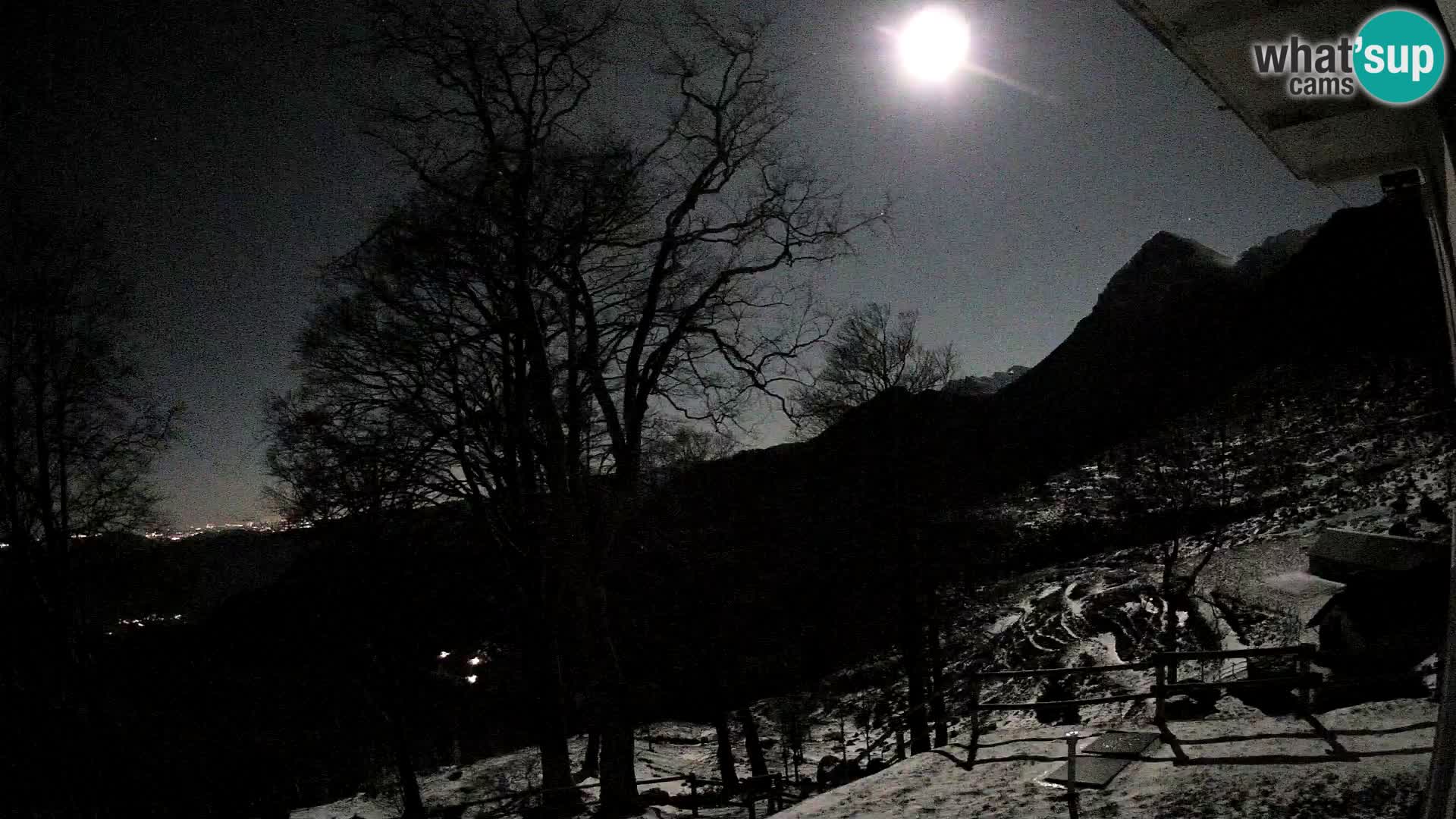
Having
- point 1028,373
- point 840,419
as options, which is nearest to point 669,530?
point 840,419

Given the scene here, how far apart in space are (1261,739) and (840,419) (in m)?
14.1

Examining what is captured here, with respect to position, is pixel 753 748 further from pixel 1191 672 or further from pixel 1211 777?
pixel 1211 777

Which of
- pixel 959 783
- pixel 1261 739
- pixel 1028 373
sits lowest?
pixel 959 783

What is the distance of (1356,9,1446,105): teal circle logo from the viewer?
2.36 m

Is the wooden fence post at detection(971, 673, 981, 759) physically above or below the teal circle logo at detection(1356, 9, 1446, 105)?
below

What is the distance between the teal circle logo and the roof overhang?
6cm

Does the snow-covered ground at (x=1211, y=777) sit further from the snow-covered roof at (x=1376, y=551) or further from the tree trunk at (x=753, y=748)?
the tree trunk at (x=753, y=748)

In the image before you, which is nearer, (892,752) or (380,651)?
(380,651)

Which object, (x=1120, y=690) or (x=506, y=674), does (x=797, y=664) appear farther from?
(x=1120, y=690)

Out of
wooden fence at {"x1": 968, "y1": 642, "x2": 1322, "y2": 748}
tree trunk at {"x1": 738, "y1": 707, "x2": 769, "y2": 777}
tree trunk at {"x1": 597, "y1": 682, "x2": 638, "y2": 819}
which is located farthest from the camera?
tree trunk at {"x1": 738, "y1": 707, "x2": 769, "y2": 777}

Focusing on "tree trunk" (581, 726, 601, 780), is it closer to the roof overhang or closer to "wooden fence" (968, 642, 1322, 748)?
"wooden fence" (968, 642, 1322, 748)

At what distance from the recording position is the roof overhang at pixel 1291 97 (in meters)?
2.48

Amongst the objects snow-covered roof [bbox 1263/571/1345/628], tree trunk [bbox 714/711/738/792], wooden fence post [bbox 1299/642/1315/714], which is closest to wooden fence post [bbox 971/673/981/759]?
wooden fence post [bbox 1299/642/1315/714]

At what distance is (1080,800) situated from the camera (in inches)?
264
